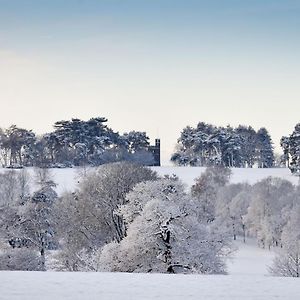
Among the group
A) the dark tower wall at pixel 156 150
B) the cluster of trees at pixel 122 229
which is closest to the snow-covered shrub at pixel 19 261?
the cluster of trees at pixel 122 229

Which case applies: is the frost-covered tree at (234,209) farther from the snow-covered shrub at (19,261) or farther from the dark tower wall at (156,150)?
the snow-covered shrub at (19,261)

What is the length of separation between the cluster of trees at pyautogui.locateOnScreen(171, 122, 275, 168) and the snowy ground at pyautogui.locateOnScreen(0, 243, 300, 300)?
6235 cm

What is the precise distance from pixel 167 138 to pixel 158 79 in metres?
47.2

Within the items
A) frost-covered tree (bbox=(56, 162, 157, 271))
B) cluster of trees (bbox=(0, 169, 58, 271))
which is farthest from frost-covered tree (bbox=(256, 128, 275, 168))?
frost-covered tree (bbox=(56, 162, 157, 271))

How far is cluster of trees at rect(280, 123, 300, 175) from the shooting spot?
226ft

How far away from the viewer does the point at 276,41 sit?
2548cm

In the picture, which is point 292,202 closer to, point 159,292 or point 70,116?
point 70,116

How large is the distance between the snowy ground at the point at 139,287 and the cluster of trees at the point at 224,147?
62346mm

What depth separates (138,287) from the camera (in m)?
13.1

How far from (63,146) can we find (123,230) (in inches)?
1614

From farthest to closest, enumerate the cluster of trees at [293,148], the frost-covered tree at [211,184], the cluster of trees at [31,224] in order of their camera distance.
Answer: the cluster of trees at [293,148] < the frost-covered tree at [211,184] < the cluster of trees at [31,224]

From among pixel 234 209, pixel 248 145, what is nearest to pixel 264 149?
pixel 248 145

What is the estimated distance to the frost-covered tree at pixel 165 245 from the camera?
25.4m

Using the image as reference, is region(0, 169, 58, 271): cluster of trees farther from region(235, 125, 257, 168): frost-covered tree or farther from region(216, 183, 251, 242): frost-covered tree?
region(235, 125, 257, 168): frost-covered tree
